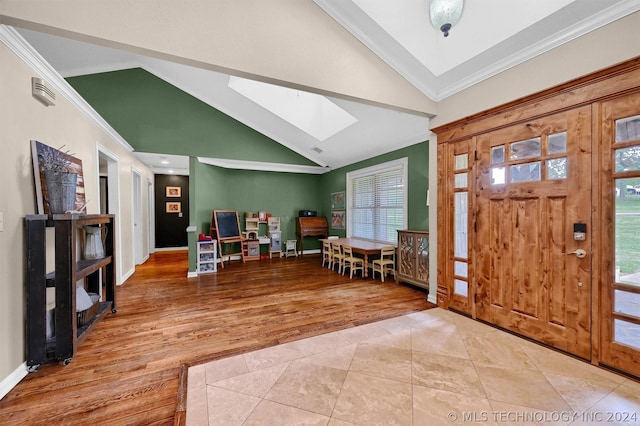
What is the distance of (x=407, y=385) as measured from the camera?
5.83 ft

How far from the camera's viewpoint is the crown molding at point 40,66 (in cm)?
181

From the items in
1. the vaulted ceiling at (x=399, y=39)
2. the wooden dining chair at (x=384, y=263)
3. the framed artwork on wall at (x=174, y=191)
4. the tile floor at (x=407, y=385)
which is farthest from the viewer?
the framed artwork on wall at (x=174, y=191)

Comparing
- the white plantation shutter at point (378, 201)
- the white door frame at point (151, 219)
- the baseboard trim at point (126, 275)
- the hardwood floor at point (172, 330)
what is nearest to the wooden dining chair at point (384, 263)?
the hardwood floor at point (172, 330)

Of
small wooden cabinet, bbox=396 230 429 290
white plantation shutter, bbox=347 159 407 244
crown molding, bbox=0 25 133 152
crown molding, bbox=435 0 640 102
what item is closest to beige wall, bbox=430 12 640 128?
crown molding, bbox=435 0 640 102

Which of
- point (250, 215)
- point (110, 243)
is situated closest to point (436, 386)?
point (110, 243)

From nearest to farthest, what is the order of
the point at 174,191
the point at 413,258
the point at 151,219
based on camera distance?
the point at 413,258 → the point at 151,219 → the point at 174,191

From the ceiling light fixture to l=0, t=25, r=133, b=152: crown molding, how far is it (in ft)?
10.8

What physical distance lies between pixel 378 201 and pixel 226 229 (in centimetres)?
363

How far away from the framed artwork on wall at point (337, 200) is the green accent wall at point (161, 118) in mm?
2420

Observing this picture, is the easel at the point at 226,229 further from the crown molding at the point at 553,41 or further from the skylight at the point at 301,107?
the crown molding at the point at 553,41

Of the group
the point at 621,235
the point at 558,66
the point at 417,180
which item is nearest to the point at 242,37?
the point at 558,66

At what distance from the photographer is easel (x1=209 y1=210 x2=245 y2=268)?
590cm

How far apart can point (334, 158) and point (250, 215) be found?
2660 mm

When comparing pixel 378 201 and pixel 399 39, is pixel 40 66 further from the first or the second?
pixel 378 201
